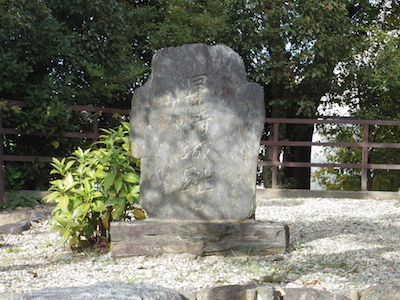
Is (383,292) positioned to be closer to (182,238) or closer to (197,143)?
(182,238)

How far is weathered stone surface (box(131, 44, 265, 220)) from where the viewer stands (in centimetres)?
419

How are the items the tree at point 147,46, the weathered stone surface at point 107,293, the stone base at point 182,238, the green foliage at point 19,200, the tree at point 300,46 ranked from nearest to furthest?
1. the weathered stone surface at point 107,293
2. the stone base at point 182,238
3. the green foliage at point 19,200
4. the tree at point 147,46
5. the tree at point 300,46

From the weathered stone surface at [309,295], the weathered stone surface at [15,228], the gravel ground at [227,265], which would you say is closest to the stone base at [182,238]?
the gravel ground at [227,265]

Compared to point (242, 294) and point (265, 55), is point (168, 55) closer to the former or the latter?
point (242, 294)

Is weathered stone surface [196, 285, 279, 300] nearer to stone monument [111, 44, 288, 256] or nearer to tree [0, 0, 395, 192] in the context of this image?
stone monument [111, 44, 288, 256]

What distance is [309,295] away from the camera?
2.88m

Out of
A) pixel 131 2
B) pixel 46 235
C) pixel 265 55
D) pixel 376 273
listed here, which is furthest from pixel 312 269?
pixel 131 2

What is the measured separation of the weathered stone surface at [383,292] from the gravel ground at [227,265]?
143mm

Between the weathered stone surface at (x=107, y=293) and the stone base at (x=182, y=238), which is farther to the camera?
the stone base at (x=182, y=238)

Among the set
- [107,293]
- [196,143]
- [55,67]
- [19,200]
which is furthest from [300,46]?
[107,293]

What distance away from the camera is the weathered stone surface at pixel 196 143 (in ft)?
13.8

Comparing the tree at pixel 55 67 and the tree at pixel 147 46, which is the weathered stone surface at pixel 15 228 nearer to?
the tree at pixel 55 67

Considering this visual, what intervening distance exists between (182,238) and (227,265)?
1.44 feet

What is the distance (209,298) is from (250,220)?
1446mm
